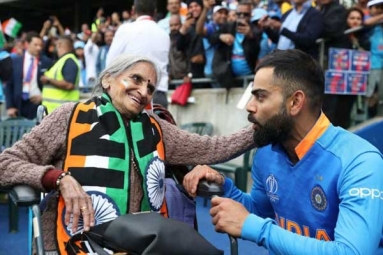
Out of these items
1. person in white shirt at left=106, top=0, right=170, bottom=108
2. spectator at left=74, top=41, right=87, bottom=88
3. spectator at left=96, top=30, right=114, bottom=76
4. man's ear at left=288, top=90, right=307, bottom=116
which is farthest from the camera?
A: spectator at left=74, top=41, right=87, bottom=88

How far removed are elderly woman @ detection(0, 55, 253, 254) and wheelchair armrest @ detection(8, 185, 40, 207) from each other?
0.03 meters

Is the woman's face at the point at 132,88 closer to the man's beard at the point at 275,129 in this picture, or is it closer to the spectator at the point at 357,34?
the man's beard at the point at 275,129

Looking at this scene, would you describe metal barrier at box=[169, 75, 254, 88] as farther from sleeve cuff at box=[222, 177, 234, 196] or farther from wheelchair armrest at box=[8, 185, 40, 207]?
wheelchair armrest at box=[8, 185, 40, 207]

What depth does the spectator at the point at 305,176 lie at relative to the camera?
1.81 meters

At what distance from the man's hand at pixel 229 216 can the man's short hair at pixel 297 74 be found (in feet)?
1.40

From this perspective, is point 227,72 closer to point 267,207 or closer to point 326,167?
point 267,207

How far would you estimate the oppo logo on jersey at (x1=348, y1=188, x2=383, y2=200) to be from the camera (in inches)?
71.5

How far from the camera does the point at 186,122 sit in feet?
28.6

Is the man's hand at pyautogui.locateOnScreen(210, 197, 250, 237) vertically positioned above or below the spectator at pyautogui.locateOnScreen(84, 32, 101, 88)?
below

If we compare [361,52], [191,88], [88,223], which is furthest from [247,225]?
[191,88]

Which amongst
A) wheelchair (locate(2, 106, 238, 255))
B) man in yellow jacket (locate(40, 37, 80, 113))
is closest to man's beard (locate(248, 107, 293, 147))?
wheelchair (locate(2, 106, 238, 255))

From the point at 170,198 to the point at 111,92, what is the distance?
551 millimetres

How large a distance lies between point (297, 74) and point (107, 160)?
33.8 inches

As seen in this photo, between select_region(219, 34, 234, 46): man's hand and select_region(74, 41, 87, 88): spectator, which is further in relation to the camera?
select_region(74, 41, 87, 88): spectator
